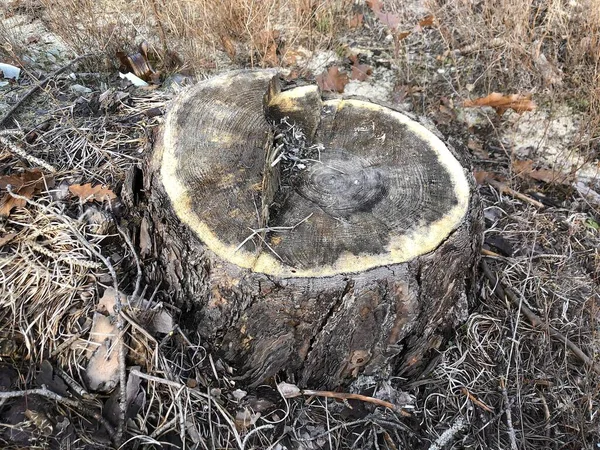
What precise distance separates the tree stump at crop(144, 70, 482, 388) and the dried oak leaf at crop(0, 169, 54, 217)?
0.63 meters

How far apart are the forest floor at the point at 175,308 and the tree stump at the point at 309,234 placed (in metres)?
0.15

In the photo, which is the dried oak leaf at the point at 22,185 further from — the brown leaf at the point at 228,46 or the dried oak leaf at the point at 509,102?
the dried oak leaf at the point at 509,102

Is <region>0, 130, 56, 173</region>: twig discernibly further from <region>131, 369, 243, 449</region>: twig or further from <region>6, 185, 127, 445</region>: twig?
<region>131, 369, 243, 449</region>: twig

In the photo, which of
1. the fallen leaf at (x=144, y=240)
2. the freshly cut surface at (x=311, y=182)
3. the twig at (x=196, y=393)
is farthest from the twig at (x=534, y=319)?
the fallen leaf at (x=144, y=240)

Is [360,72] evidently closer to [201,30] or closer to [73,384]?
[201,30]

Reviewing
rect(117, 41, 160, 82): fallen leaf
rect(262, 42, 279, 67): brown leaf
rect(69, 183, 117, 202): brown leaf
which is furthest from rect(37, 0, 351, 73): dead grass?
rect(69, 183, 117, 202): brown leaf

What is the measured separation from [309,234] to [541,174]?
5.43ft

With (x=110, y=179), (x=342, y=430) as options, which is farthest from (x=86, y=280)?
(x=342, y=430)

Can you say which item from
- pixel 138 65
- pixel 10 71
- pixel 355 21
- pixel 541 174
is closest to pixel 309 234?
pixel 541 174

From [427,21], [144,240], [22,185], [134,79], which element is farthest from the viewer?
[427,21]

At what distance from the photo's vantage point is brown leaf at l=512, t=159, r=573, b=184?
2.53m

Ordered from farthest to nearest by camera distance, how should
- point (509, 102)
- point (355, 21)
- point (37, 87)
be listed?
point (355, 21) < point (37, 87) < point (509, 102)

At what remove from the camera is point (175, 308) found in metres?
1.68

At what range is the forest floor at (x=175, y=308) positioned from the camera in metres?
1.61
